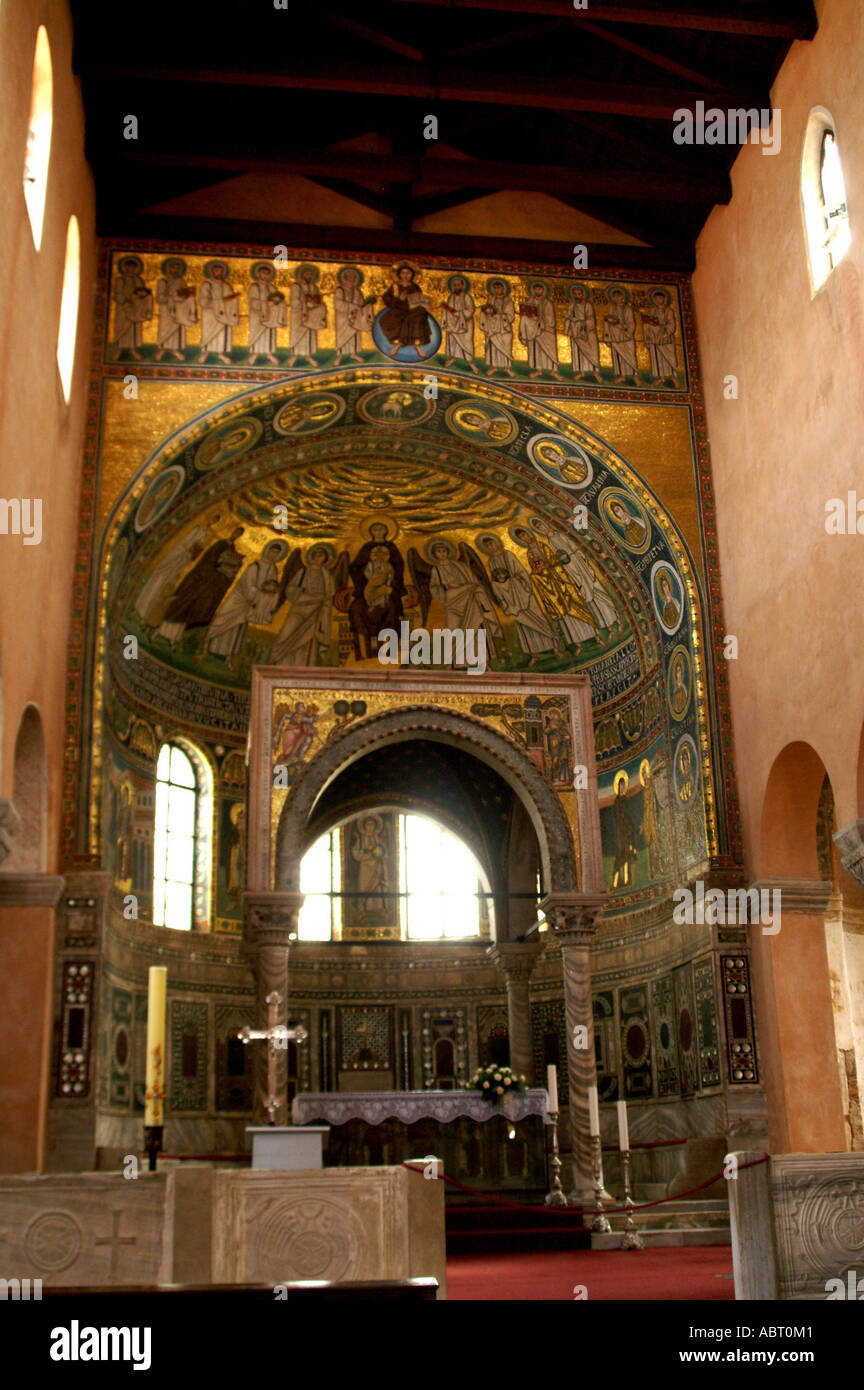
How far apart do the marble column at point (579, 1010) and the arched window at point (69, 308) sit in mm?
8480

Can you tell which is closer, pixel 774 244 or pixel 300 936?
pixel 774 244

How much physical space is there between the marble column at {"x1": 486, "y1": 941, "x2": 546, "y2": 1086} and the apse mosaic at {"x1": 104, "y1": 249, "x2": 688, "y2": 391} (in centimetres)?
866

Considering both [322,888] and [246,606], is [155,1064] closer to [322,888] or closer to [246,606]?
[246,606]

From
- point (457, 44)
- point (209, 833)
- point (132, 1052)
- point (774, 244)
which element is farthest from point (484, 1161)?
point (457, 44)

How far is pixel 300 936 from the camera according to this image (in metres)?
22.1

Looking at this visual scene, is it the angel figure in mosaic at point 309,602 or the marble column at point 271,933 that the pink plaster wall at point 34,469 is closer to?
the marble column at point 271,933

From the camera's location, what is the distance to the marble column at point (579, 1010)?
15.2 metres

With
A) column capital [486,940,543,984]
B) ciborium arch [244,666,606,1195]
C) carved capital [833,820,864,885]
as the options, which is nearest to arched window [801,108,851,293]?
carved capital [833,820,864,885]

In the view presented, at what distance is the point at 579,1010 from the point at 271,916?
392cm

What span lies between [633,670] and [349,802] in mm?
5437

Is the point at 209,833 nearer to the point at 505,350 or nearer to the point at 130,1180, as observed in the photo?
the point at 505,350

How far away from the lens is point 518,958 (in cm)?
2028

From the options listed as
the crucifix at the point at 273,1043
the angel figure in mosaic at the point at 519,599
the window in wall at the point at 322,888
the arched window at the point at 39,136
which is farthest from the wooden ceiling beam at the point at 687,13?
the window in wall at the point at 322,888
